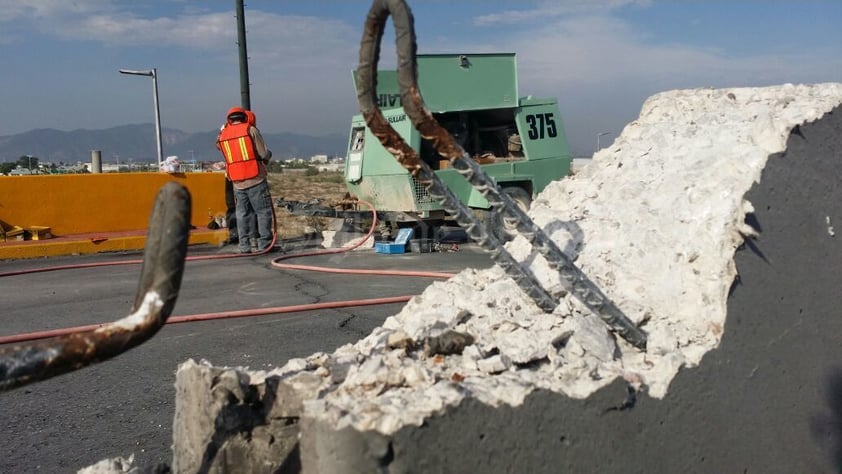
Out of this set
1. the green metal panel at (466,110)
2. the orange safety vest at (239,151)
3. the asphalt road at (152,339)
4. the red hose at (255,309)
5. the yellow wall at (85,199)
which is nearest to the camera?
the asphalt road at (152,339)

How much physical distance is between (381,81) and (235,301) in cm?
473

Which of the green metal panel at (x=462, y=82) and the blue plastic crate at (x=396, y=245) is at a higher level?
the green metal panel at (x=462, y=82)

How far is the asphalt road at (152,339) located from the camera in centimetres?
315

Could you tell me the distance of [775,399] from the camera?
8.23 feet

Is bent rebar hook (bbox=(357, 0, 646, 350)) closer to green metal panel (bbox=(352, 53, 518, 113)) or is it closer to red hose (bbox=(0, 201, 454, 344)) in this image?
red hose (bbox=(0, 201, 454, 344))

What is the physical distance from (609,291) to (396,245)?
22.9 ft

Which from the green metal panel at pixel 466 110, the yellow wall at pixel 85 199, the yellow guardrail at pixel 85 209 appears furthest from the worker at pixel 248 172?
the green metal panel at pixel 466 110

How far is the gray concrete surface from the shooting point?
5.89 feet

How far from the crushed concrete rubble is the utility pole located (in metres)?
8.80

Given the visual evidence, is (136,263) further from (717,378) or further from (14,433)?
(717,378)

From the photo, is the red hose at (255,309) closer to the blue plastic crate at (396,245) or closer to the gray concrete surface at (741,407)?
the blue plastic crate at (396,245)

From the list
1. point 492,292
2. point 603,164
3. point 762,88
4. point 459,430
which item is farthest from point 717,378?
point 762,88

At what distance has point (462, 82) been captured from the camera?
33.3ft

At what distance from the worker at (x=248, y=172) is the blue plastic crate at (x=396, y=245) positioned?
1487 millimetres
